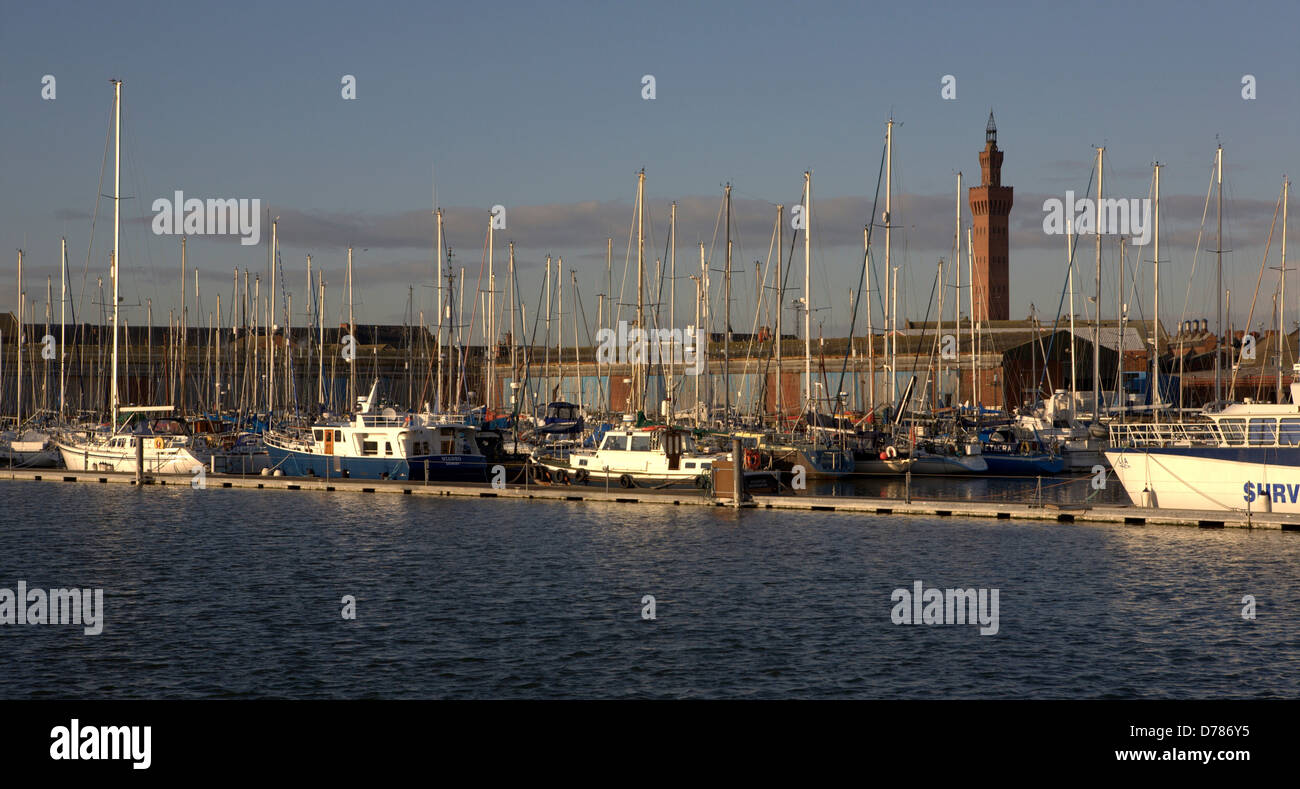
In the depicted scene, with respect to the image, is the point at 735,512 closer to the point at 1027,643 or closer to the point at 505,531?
the point at 505,531

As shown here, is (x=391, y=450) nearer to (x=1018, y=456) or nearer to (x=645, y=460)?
(x=645, y=460)

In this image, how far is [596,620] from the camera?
89.9 ft

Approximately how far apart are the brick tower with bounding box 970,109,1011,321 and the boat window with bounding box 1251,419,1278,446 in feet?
339

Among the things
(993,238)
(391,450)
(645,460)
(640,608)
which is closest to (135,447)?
(391,450)

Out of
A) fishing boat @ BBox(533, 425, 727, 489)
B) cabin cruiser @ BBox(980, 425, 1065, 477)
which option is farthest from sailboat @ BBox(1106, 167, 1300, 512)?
cabin cruiser @ BBox(980, 425, 1065, 477)

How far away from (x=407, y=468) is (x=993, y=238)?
102 meters

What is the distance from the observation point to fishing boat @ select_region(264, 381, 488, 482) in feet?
184

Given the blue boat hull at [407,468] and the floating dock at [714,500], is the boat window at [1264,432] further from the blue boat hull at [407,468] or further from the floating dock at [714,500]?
the blue boat hull at [407,468]

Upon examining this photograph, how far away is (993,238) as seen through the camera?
469ft
